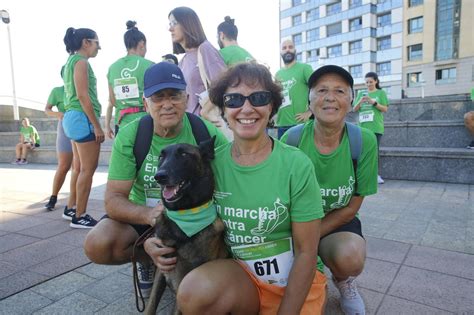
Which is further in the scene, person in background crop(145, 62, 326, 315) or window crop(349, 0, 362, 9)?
window crop(349, 0, 362, 9)

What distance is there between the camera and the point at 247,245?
199 cm

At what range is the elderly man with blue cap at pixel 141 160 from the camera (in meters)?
2.30

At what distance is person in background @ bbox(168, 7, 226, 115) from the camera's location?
11.2 feet

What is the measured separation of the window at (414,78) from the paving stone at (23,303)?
55.0 meters

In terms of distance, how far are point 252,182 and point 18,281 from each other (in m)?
2.59

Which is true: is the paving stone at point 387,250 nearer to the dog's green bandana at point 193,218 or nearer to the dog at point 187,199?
the dog at point 187,199

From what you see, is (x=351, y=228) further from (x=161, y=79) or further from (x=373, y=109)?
(x=373, y=109)

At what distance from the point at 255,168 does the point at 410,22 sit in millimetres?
58340

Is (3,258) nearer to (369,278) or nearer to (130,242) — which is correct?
(130,242)

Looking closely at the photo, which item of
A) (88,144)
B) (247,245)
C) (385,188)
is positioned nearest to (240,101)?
(247,245)

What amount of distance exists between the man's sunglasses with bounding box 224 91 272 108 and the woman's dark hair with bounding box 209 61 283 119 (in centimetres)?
6

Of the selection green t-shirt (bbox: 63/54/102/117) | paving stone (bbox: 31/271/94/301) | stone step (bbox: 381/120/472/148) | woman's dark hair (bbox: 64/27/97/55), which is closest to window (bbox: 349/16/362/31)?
stone step (bbox: 381/120/472/148)

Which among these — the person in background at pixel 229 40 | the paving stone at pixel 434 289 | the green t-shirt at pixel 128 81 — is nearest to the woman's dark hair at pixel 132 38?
the green t-shirt at pixel 128 81

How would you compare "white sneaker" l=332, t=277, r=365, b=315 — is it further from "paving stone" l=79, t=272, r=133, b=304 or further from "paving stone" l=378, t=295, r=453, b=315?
"paving stone" l=79, t=272, r=133, b=304
